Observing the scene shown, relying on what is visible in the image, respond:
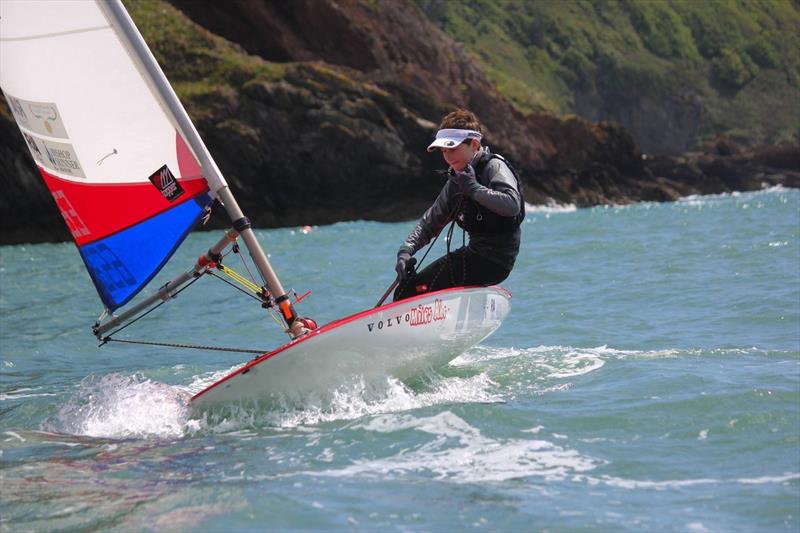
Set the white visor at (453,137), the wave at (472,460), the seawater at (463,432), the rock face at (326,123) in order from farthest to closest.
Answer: the rock face at (326,123) → the white visor at (453,137) → the wave at (472,460) → the seawater at (463,432)

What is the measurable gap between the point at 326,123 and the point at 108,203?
Answer: 1184 inches

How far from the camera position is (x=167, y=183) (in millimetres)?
7605

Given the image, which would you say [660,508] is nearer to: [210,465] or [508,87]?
[210,465]

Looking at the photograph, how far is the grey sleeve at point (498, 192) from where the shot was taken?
7.74 m

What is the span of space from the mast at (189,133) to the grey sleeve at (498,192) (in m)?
1.65

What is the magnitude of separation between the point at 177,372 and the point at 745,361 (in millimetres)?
5229

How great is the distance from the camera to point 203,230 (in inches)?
1427

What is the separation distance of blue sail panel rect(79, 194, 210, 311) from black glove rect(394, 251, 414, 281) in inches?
62.3

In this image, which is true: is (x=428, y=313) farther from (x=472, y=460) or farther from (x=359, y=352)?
(x=472, y=460)

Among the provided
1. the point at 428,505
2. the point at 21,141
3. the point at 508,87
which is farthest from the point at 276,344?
the point at 508,87

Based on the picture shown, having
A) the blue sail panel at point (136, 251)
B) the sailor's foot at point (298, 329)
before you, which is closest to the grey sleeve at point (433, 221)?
the sailor's foot at point (298, 329)

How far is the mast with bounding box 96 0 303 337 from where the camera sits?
24.0ft

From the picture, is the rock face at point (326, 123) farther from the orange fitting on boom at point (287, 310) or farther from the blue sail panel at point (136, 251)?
the orange fitting on boom at point (287, 310)

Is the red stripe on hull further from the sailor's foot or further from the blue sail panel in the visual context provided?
the sailor's foot
